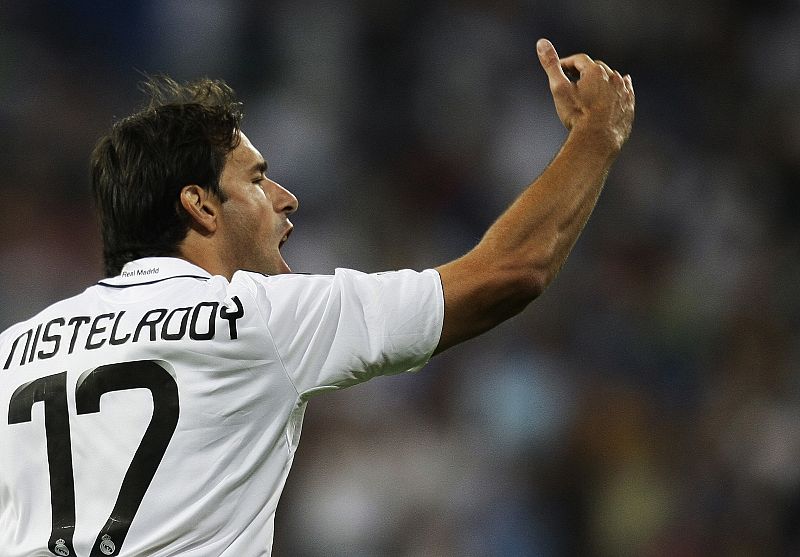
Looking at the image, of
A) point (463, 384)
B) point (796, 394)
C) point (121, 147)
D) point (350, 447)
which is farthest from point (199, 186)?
point (796, 394)

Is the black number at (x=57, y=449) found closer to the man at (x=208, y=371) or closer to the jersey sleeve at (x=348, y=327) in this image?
the man at (x=208, y=371)

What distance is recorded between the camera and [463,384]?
6.78 metres

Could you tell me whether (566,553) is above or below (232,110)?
below

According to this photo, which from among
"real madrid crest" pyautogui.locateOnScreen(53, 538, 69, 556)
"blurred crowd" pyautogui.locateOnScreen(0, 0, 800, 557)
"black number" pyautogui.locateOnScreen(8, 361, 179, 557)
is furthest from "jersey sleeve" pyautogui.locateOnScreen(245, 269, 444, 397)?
"blurred crowd" pyautogui.locateOnScreen(0, 0, 800, 557)

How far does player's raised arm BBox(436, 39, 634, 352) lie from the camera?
7.14ft

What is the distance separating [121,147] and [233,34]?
5.24m

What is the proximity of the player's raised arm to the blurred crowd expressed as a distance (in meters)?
4.09

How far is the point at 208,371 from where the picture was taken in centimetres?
214

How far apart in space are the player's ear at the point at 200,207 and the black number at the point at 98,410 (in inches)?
19.1

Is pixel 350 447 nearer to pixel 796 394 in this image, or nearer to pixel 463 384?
pixel 463 384

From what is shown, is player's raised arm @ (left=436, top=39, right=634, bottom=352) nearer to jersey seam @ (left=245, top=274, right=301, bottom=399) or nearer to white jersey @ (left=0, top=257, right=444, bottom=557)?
white jersey @ (left=0, top=257, right=444, bottom=557)

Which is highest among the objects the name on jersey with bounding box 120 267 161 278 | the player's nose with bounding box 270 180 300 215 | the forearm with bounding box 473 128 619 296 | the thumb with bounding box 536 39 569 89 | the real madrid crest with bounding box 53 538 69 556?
the thumb with bounding box 536 39 569 89

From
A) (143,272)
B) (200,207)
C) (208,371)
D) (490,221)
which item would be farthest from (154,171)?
(490,221)

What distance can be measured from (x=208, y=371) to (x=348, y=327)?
0.28 metres
